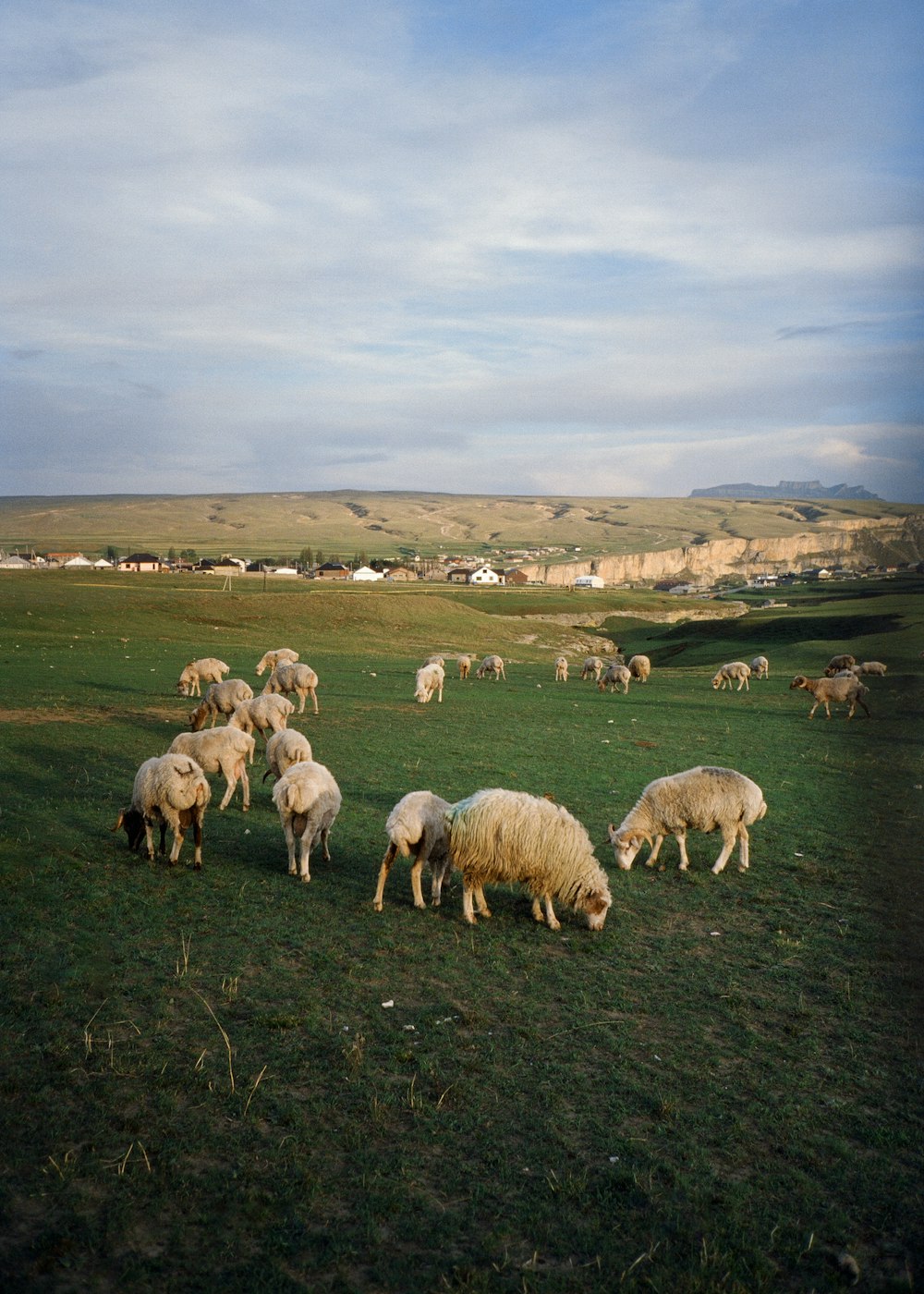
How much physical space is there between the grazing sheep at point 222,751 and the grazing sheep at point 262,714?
349cm

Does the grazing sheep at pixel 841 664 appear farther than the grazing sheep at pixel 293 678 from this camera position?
Yes

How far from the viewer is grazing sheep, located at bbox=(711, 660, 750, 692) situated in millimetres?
39188

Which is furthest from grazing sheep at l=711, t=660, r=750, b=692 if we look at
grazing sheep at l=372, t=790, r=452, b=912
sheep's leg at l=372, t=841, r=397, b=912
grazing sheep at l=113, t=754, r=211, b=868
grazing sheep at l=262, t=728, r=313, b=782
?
grazing sheep at l=113, t=754, r=211, b=868

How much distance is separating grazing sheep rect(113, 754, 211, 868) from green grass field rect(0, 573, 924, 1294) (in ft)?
1.81

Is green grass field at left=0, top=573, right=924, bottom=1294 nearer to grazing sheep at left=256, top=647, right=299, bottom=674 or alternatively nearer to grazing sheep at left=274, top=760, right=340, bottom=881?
grazing sheep at left=274, top=760, right=340, bottom=881

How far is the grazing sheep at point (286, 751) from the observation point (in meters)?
14.8

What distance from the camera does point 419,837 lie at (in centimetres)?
1085

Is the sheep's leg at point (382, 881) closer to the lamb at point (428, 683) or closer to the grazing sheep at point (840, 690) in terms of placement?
the lamb at point (428, 683)

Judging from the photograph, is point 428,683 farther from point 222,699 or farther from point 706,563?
point 706,563

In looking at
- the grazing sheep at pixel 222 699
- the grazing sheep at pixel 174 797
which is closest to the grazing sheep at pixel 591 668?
the grazing sheep at pixel 222 699

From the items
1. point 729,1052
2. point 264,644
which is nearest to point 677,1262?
point 729,1052

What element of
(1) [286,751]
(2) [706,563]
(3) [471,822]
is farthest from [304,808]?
(2) [706,563]

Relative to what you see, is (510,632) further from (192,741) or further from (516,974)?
(516,974)

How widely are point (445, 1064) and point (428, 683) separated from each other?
917 inches
